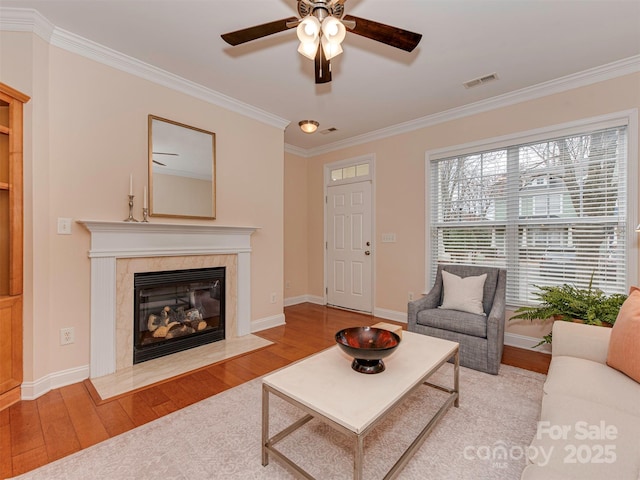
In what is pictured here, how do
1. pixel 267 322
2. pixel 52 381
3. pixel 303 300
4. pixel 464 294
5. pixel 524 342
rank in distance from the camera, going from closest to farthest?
pixel 52 381 < pixel 464 294 < pixel 524 342 < pixel 267 322 < pixel 303 300

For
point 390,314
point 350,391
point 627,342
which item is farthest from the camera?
point 390,314

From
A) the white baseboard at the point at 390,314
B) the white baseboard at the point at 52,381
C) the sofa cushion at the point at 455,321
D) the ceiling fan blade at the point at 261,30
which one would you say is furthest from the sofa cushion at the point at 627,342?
→ the white baseboard at the point at 52,381

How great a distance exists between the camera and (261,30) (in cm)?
167

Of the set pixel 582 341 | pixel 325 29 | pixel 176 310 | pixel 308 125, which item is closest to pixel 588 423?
pixel 582 341

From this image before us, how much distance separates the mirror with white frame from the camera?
112 inches

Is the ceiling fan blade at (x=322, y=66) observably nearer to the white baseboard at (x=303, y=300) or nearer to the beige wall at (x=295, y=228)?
the beige wall at (x=295, y=228)

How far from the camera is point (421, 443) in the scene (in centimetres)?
160

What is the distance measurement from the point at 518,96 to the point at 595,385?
2933 millimetres

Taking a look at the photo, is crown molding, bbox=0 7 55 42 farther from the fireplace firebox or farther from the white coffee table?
the white coffee table

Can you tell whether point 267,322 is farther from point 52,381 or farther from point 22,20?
point 22,20

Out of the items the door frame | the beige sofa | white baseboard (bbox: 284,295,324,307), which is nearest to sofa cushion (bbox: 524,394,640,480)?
the beige sofa

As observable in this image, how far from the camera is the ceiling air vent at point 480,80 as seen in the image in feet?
9.52

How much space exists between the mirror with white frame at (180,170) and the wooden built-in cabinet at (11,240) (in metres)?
0.90

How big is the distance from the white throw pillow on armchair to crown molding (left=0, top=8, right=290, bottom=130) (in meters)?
2.94
